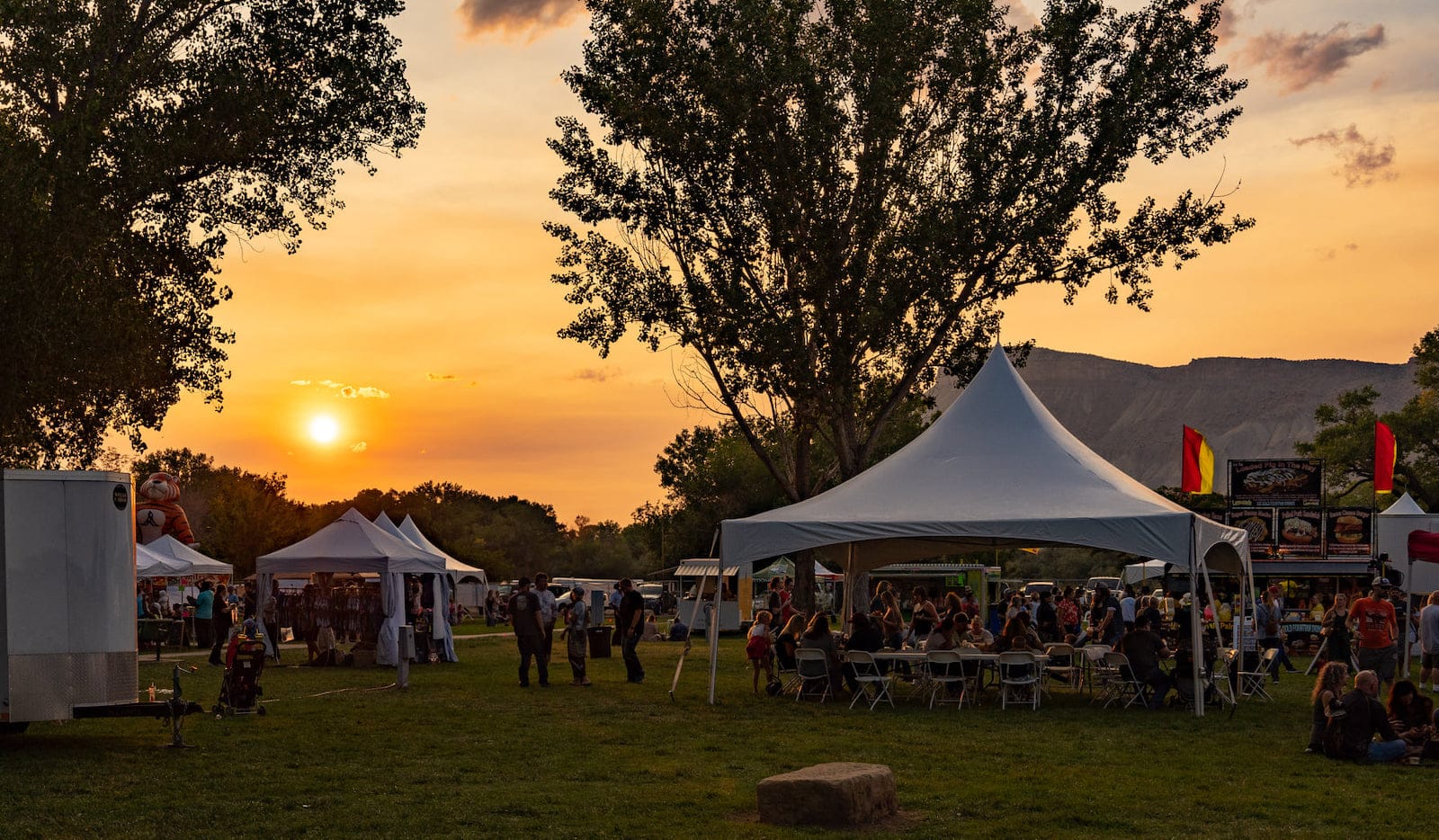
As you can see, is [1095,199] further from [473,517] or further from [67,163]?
[473,517]

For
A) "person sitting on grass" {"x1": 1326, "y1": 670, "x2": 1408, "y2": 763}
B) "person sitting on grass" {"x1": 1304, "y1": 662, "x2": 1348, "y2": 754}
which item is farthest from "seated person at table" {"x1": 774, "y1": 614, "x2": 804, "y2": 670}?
"person sitting on grass" {"x1": 1326, "y1": 670, "x2": 1408, "y2": 763}

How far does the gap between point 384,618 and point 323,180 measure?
8256mm

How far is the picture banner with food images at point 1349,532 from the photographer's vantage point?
3234 centimetres

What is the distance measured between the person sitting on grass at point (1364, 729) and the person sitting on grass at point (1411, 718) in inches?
4.5

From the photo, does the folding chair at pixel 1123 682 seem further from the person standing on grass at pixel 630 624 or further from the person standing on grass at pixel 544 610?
the person standing on grass at pixel 544 610

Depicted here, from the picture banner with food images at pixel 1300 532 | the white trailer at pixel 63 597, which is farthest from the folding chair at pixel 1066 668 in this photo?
the picture banner with food images at pixel 1300 532

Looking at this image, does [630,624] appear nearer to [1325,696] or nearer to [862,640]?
[862,640]

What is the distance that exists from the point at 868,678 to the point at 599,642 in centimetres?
1207

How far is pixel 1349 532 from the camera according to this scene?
1289 inches

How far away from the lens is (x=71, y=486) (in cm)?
1235

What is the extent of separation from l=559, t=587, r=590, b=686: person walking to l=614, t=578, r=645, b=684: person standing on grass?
557 mm

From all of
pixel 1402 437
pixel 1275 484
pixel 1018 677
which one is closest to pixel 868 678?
pixel 1018 677

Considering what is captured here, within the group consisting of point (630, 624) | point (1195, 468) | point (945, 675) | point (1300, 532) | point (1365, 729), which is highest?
point (1195, 468)

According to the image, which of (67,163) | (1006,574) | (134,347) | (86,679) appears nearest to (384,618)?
(134,347)
